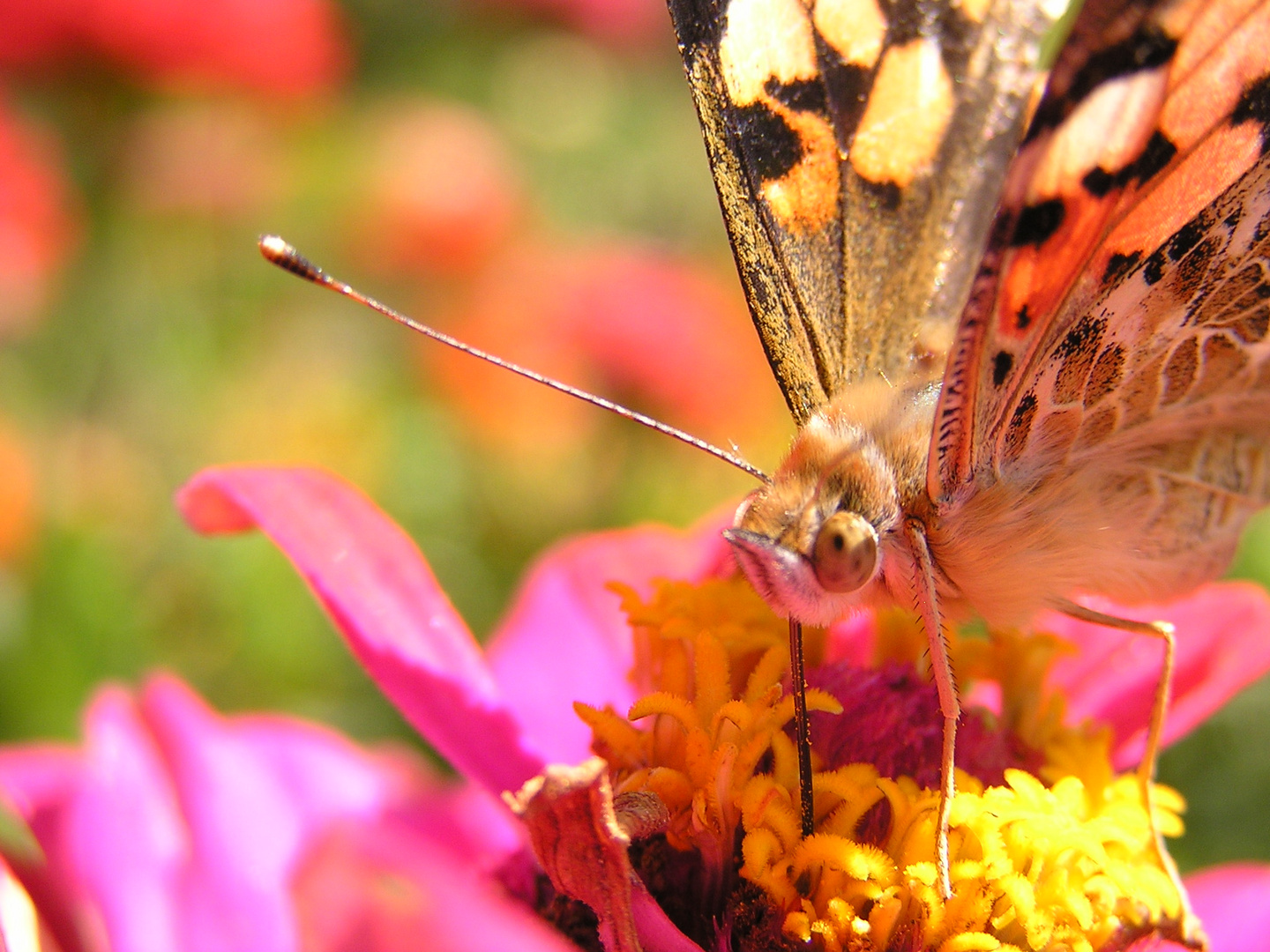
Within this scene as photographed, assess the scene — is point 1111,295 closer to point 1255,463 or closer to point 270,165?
point 1255,463

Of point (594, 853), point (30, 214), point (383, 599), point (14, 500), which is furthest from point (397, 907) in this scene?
point (30, 214)

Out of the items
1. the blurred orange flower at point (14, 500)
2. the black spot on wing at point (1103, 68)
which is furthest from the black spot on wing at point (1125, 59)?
the blurred orange flower at point (14, 500)

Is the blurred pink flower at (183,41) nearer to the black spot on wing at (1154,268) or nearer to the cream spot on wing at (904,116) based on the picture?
the cream spot on wing at (904,116)

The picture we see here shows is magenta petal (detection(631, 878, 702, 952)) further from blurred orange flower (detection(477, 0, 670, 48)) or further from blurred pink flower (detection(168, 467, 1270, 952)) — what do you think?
blurred orange flower (detection(477, 0, 670, 48))

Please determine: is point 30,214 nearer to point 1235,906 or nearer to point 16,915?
point 16,915

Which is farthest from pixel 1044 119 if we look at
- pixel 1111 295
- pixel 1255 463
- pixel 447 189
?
Answer: pixel 447 189
